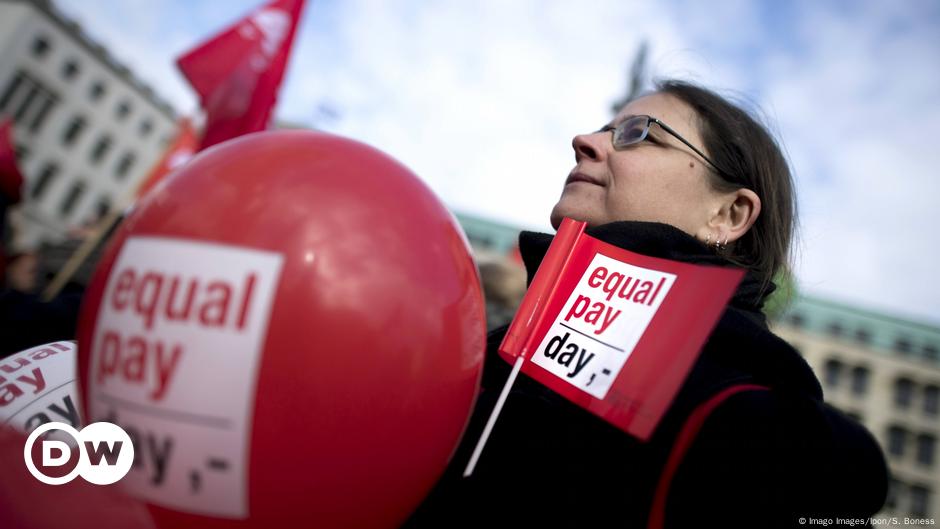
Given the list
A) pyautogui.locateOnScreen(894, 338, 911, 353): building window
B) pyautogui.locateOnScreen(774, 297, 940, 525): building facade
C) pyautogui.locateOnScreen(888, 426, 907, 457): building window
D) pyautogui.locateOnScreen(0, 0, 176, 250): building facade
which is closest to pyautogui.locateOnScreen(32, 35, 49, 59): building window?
pyautogui.locateOnScreen(0, 0, 176, 250): building facade

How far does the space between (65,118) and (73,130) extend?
0.88 metres

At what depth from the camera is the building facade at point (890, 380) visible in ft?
88.8

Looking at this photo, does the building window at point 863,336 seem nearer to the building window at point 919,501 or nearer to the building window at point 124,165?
the building window at point 919,501

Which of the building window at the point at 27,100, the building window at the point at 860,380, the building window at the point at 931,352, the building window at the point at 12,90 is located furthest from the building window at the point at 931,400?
the building window at the point at 12,90

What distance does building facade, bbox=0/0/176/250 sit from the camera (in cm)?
2752

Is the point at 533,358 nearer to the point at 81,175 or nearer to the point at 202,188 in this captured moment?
Result: the point at 202,188

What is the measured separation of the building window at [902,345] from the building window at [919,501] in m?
9.23

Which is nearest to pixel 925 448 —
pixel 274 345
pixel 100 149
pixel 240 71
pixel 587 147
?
pixel 587 147

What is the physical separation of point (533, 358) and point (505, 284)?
9.36 feet

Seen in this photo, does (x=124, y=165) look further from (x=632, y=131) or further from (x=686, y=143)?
(x=686, y=143)

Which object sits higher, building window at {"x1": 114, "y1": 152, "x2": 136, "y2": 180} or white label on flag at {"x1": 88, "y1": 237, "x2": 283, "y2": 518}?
white label on flag at {"x1": 88, "y1": 237, "x2": 283, "y2": 518}

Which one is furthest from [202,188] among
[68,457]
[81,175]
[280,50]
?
[81,175]

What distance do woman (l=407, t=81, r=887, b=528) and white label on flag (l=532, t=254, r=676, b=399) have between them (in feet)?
0.33

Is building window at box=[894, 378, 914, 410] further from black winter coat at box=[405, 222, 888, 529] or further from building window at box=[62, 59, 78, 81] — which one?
building window at box=[62, 59, 78, 81]
